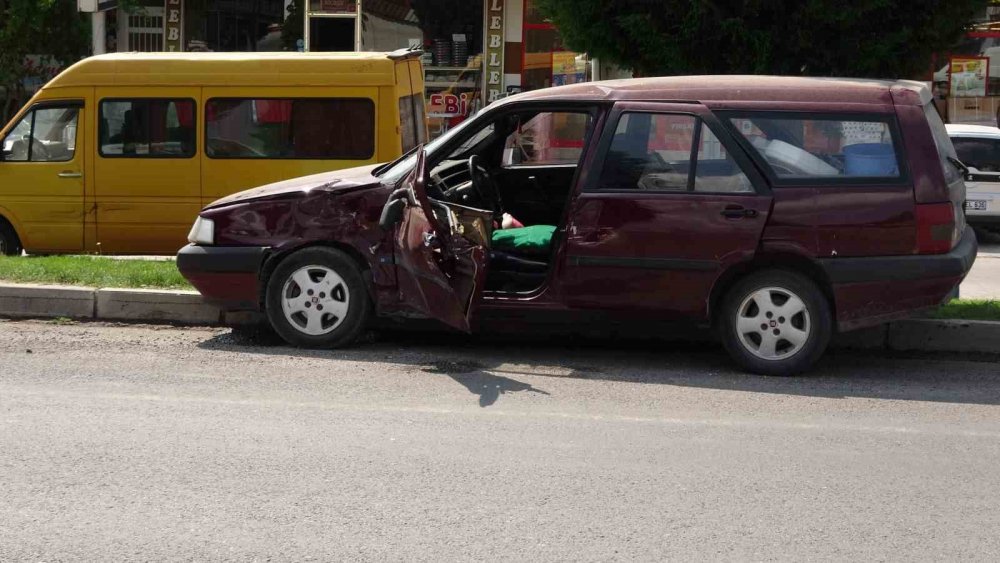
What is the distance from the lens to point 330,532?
476 centimetres

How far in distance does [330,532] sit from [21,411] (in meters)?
2.47

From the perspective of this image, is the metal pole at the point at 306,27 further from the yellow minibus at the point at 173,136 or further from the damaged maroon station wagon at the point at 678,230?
the damaged maroon station wagon at the point at 678,230

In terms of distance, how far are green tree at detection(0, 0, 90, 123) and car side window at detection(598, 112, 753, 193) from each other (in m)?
15.0

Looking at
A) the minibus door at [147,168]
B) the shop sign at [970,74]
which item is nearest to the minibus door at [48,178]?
the minibus door at [147,168]

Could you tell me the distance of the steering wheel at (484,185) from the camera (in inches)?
331

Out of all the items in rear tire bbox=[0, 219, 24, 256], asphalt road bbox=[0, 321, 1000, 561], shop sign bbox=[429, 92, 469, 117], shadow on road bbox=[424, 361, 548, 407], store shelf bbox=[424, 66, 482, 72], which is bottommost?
asphalt road bbox=[0, 321, 1000, 561]

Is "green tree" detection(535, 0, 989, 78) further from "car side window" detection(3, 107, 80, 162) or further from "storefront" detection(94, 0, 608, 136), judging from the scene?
"storefront" detection(94, 0, 608, 136)

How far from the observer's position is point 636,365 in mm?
8055

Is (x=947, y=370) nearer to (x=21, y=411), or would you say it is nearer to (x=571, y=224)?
(x=571, y=224)

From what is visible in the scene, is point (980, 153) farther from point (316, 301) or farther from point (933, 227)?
point (316, 301)

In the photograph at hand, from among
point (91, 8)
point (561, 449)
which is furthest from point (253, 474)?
point (91, 8)

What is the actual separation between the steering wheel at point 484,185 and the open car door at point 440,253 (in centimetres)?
59

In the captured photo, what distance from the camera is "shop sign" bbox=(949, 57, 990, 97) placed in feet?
64.4

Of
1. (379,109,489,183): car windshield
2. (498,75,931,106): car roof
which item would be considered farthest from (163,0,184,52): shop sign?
(498,75,931,106): car roof
